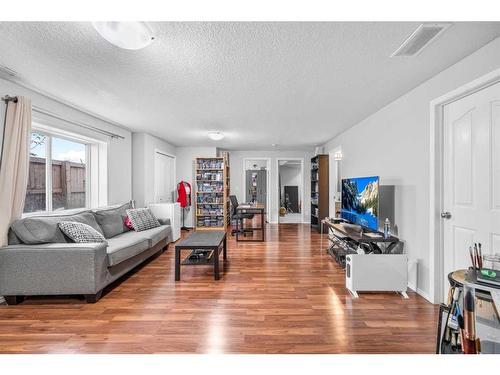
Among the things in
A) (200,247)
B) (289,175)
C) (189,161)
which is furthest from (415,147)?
(289,175)

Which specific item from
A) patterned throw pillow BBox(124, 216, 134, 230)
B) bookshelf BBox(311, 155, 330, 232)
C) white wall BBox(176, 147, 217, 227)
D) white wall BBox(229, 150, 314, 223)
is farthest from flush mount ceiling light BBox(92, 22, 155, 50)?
white wall BBox(229, 150, 314, 223)

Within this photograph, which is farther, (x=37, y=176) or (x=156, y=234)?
(x=156, y=234)

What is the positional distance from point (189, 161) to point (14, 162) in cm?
459

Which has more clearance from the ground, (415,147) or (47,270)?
(415,147)

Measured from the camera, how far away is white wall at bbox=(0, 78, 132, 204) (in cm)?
269

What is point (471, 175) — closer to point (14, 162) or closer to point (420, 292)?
point (420, 292)

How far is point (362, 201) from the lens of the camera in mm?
3330

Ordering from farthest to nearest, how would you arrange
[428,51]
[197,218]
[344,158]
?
[197,218]
[344,158]
[428,51]

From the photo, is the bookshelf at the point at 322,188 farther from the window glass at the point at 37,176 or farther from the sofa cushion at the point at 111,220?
the window glass at the point at 37,176

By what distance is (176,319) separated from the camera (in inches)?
86.4

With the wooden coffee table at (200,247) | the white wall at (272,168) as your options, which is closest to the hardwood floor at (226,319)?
the wooden coffee table at (200,247)
